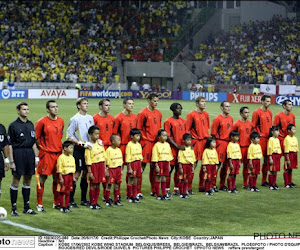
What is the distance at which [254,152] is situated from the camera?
49.5ft

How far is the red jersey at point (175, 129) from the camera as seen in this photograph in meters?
14.4

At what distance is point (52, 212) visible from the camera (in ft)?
40.7

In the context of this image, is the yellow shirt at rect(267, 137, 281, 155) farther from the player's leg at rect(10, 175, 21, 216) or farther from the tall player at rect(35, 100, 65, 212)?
the player's leg at rect(10, 175, 21, 216)

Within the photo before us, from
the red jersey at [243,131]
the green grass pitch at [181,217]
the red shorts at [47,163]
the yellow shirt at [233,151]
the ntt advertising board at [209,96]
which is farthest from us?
the ntt advertising board at [209,96]

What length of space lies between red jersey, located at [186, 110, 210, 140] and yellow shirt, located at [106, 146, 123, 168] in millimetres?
2281

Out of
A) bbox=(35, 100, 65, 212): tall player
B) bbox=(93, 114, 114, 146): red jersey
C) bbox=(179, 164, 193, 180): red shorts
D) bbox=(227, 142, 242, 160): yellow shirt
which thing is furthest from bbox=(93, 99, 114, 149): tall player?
bbox=(227, 142, 242, 160): yellow shirt

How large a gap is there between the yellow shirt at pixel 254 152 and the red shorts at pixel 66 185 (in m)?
4.68

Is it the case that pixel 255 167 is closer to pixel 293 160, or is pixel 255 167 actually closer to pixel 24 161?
pixel 293 160

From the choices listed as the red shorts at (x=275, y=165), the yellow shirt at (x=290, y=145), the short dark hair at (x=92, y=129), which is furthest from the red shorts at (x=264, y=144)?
the short dark hair at (x=92, y=129)

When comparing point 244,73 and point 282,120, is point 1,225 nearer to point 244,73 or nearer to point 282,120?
point 282,120

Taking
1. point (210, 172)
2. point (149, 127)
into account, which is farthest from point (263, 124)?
point (149, 127)

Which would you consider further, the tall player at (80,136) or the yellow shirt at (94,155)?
the tall player at (80,136)

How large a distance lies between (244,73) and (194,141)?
140ft

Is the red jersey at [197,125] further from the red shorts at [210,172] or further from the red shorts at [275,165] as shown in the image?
the red shorts at [275,165]
